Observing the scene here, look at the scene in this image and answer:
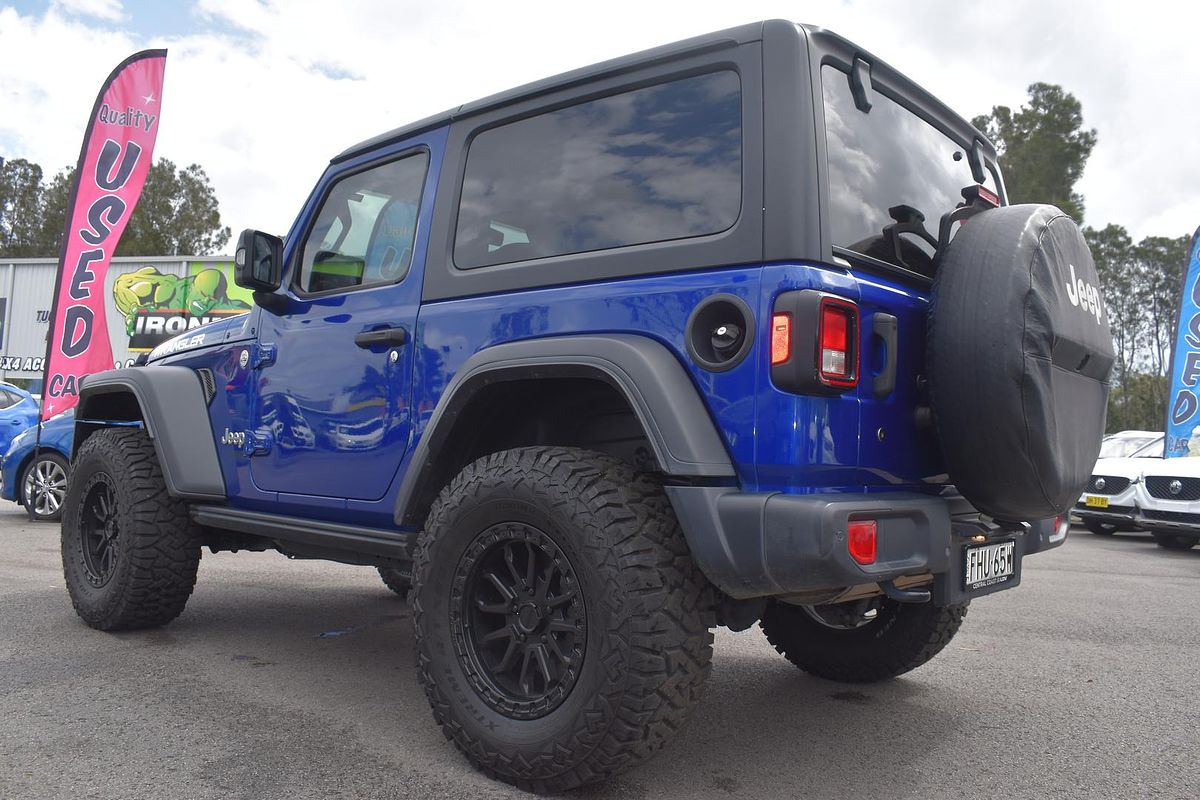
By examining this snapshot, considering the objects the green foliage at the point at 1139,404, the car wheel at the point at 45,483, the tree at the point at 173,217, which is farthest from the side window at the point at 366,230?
the green foliage at the point at 1139,404

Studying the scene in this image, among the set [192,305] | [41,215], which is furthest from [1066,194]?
[41,215]

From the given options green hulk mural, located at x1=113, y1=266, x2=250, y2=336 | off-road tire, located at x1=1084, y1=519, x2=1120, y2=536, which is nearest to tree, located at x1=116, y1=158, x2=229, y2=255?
green hulk mural, located at x1=113, y1=266, x2=250, y2=336

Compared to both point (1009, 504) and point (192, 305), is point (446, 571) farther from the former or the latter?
point (192, 305)

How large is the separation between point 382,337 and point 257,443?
93 centimetres

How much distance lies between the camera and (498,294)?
2.81 metres

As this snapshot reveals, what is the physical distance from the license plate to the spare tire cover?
0.13m

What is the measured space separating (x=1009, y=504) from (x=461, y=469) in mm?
1631

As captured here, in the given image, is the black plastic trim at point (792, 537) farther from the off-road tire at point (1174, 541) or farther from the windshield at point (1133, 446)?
the windshield at point (1133, 446)

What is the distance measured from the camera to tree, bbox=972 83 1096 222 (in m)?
33.0

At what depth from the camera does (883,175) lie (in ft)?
8.89

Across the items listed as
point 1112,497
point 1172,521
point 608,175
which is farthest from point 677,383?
point 1112,497

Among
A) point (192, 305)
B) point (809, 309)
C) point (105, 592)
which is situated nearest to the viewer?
point (809, 309)

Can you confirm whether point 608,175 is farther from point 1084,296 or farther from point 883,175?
point 1084,296

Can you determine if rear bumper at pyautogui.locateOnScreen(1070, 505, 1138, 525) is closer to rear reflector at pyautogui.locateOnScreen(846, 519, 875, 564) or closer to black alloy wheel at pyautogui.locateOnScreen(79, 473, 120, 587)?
rear reflector at pyautogui.locateOnScreen(846, 519, 875, 564)
